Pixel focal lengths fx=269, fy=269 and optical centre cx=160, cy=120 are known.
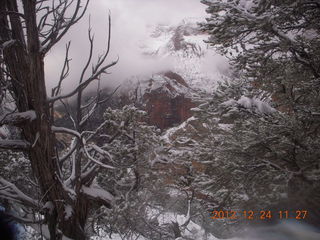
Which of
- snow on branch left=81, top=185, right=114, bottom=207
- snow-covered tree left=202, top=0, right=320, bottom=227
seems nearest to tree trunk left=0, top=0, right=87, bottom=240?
snow on branch left=81, top=185, right=114, bottom=207

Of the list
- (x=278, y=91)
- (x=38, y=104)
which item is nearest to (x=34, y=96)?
(x=38, y=104)

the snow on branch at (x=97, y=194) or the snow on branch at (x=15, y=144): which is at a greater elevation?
the snow on branch at (x=15, y=144)

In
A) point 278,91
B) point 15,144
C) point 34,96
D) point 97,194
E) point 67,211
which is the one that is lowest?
point 97,194

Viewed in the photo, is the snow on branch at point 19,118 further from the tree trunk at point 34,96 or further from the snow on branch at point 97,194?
the snow on branch at point 97,194

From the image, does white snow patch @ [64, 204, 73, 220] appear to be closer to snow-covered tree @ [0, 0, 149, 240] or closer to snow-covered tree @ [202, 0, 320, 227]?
snow-covered tree @ [0, 0, 149, 240]

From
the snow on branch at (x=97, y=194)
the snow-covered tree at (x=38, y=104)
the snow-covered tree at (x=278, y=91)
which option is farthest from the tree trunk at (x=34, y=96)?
the snow-covered tree at (x=278, y=91)

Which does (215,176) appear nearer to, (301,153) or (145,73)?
(301,153)

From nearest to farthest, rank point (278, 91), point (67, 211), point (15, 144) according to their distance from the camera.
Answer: point (15, 144) → point (67, 211) → point (278, 91)

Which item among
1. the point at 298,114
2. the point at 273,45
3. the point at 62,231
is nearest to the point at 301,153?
the point at 298,114

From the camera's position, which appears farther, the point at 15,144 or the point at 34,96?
the point at 15,144

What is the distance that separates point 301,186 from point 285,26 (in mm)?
2773

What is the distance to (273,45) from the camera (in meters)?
4.65

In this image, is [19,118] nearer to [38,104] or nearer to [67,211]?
[38,104]

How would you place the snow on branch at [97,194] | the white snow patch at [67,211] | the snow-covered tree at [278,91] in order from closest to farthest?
the snow-covered tree at [278,91], the white snow patch at [67,211], the snow on branch at [97,194]
